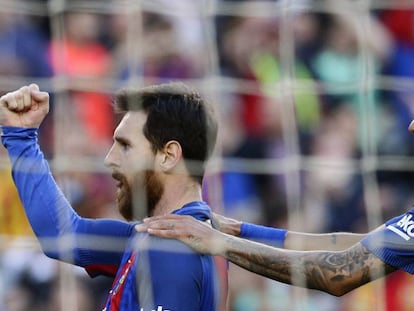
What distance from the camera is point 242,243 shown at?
251cm

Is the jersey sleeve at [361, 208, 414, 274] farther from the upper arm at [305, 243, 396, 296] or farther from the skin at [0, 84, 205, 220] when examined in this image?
the skin at [0, 84, 205, 220]

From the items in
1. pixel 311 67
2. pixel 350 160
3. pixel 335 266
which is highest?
pixel 311 67

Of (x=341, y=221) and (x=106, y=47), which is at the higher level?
(x=106, y=47)

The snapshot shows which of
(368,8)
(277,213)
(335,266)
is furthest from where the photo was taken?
(368,8)

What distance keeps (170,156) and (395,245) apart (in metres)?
0.57

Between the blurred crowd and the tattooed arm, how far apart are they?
44.8 inches

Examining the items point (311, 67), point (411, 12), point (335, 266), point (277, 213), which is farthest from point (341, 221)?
point (335, 266)

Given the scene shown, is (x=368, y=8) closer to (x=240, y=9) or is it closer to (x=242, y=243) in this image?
(x=240, y=9)

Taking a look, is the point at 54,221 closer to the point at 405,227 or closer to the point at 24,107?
the point at 24,107

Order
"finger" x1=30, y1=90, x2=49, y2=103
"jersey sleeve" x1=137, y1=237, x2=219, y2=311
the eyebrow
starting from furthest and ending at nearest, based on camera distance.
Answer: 1. the eyebrow
2. "finger" x1=30, y1=90, x2=49, y2=103
3. "jersey sleeve" x1=137, y1=237, x2=219, y2=311

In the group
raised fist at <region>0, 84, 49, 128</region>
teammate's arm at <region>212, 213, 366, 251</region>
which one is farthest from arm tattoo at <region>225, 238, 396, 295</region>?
raised fist at <region>0, 84, 49, 128</region>

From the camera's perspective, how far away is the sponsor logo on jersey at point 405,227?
8.10ft

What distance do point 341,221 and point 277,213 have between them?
0.77 feet

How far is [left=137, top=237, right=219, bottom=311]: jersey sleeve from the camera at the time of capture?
7.81 ft
